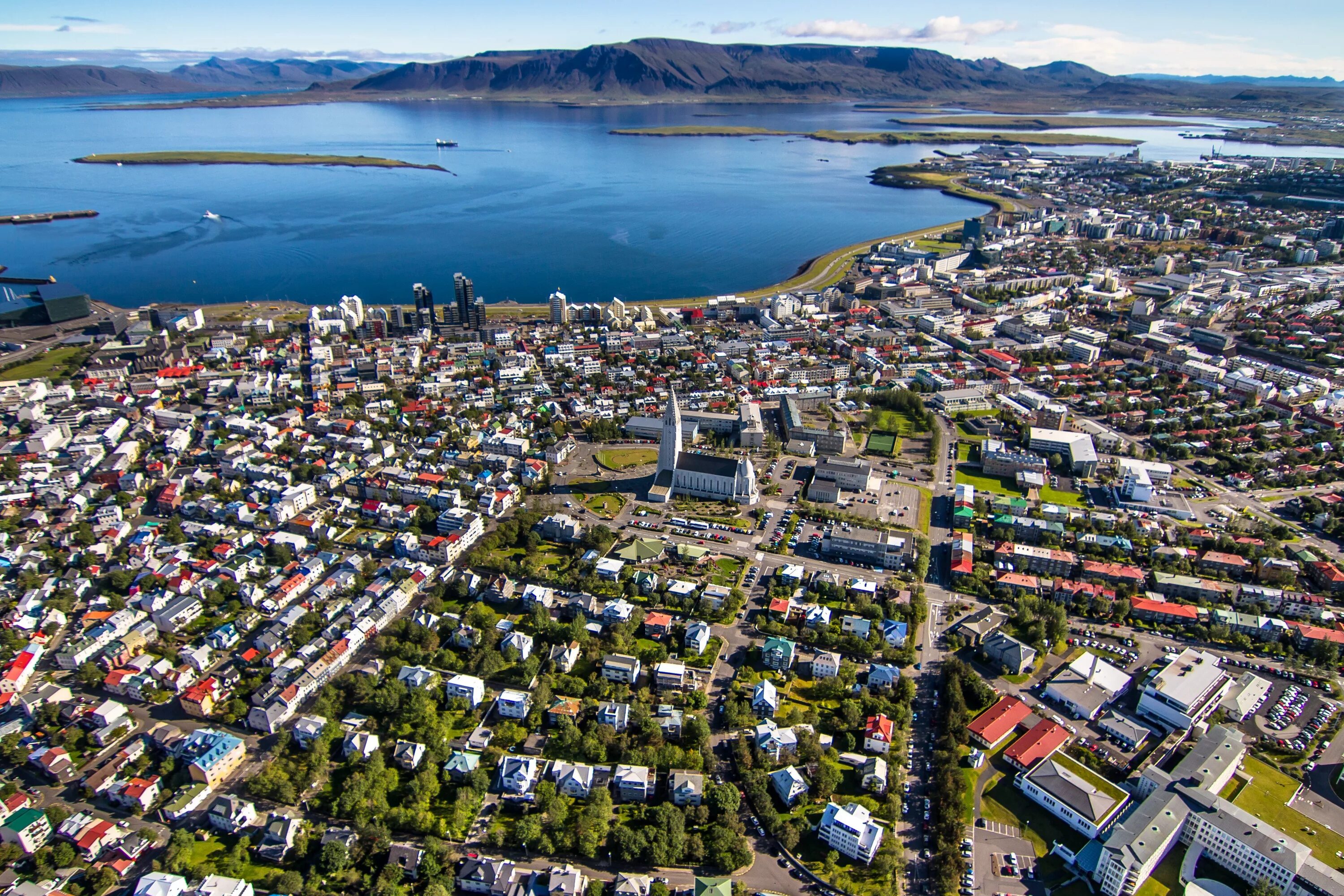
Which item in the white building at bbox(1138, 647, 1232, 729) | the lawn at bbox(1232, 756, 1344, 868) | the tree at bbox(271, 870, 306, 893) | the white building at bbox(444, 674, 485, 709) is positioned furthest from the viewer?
the white building at bbox(444, 674, 485, 709)

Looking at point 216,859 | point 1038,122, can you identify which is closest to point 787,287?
point 216,859

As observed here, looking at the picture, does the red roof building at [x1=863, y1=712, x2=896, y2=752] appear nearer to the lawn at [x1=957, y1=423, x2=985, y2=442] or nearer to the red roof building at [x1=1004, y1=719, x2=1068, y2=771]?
the red roof building at [x1=1004, y1=719, x2=1068, y2=771]

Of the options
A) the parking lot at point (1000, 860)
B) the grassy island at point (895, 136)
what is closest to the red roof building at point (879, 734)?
the parking lot at point (1000, 860)

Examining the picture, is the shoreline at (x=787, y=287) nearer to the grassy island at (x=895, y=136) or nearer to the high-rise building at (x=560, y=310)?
the high-rise building at (x=560, y=310)

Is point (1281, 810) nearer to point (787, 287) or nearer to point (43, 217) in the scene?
point (787, 287)

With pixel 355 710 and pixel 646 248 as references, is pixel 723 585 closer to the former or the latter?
pixel 355 710

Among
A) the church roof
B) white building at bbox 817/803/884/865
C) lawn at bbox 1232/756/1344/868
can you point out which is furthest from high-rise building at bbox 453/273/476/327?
lawn at bbox 1232/756/1344/868
